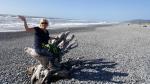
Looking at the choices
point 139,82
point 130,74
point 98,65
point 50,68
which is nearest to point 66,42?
point 98,65

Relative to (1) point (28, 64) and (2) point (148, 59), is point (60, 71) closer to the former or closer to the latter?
(1) point (28, 64)

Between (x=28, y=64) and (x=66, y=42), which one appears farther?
(x=28, y=64)

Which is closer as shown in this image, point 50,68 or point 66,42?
point 50,68

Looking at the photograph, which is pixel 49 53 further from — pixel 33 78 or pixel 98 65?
pixel 98 65

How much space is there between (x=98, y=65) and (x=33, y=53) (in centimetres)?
329

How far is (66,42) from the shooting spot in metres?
13.8

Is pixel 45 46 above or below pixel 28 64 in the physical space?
above

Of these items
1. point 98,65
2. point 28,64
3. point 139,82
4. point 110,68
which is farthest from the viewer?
point 28,64

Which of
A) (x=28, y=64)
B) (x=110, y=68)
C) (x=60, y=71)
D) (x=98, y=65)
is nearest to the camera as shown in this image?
(x=60, y=71)

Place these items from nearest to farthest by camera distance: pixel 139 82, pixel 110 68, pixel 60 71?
pixel 139 82
pixel 60 71
pixel 110 68

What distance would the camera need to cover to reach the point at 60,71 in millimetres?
11227

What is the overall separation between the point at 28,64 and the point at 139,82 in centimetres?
610

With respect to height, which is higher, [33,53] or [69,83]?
[33,53]

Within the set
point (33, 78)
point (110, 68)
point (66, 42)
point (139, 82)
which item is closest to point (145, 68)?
point (110, 68)
